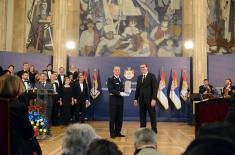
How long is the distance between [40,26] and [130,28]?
4694 millimetres

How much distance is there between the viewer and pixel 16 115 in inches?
117

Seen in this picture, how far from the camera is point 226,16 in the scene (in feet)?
53.3

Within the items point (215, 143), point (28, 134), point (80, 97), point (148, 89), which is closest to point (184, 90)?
point (80, 97)

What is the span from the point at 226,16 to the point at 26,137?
15.0 meters

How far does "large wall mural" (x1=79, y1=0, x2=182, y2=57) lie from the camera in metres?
17.2

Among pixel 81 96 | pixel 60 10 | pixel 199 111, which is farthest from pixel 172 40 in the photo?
pixel 199 111

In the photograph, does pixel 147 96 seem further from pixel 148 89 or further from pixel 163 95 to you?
pixel 163 95

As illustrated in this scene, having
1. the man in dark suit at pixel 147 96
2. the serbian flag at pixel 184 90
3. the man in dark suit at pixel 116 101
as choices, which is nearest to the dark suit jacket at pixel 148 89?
the man in dark suit at pixel 147 96

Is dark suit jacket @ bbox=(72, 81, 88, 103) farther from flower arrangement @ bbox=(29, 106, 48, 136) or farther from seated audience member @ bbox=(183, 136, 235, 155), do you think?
seated audience member @ bbox=(183, 136, 235, 155)

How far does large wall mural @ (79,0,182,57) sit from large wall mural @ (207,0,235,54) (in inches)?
62.1

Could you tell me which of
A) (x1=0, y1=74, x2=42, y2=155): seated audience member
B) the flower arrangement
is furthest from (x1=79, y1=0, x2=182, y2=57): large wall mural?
(x1=0, y1=74, x2=42, y2=155): seated audience member

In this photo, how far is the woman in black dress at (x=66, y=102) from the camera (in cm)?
1182

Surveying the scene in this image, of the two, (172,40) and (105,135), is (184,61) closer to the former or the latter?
(172,40)

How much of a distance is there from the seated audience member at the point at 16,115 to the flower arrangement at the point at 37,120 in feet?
15.6
